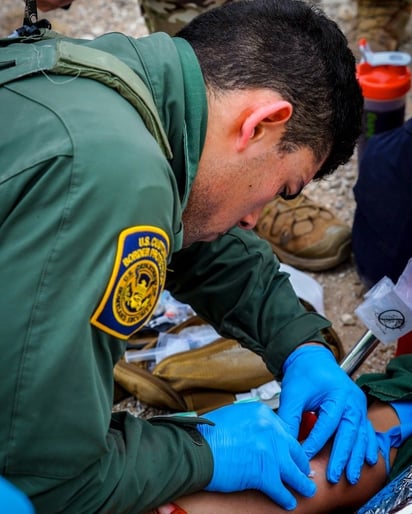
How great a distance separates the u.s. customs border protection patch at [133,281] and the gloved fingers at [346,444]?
62 centimetres

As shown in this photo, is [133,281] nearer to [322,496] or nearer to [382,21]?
[322,496]

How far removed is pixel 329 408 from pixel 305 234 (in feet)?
4.16

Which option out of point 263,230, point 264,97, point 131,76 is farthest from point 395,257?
point 131,76

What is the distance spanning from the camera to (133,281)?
1.18 metres

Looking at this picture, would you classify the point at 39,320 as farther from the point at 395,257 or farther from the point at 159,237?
the point at 395,257

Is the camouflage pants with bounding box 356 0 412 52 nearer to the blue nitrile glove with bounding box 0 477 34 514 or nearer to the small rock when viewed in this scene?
the small rock

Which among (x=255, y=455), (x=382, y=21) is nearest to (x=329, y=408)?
(x=255, y=455)

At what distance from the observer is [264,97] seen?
1.38m

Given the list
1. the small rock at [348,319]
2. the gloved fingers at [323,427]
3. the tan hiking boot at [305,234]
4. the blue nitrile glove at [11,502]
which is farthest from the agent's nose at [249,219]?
the tan hiking boot at [305,234]

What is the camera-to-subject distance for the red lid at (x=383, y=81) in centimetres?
289

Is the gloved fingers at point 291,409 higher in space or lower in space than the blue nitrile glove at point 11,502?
lower

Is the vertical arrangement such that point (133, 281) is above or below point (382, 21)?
above

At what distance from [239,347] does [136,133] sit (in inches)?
45.3

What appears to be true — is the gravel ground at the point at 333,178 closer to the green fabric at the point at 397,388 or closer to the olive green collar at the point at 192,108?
the green fabric at the point at 397,388
